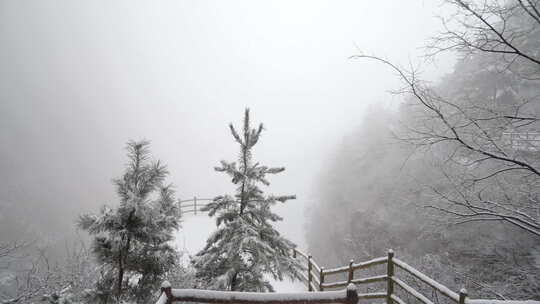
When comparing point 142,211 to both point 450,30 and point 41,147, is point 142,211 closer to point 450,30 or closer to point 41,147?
point 450,30

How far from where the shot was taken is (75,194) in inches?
2318

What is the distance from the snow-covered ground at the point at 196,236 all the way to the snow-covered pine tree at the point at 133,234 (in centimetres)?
491

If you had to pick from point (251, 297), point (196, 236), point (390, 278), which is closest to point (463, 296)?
point (390, 278)

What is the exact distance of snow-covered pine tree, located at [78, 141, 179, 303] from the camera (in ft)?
19.5

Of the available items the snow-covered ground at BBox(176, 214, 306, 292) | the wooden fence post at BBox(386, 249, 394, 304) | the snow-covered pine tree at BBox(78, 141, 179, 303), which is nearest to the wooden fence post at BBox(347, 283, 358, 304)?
the wooden fence post at BBox(386, 249, 394, 304)

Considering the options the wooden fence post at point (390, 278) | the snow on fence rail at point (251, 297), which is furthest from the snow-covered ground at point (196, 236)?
the snow on fence rail at point (251, 297)

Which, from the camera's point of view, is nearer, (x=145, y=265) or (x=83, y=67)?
(x=145, y=265)

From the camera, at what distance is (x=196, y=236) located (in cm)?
1441

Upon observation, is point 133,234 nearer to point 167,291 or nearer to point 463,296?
point 167,291

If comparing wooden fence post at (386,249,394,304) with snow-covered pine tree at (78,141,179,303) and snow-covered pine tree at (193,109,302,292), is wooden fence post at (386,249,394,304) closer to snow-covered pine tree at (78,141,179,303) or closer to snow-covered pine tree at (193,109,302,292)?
snow-covered pine tree at (193,109,302,292)

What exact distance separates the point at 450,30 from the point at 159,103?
203277 millimetres

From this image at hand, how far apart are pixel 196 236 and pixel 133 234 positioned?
8846 mm

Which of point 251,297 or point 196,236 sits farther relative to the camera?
point 196,236

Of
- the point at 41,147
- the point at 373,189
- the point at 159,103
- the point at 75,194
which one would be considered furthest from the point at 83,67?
the point at 373,189
